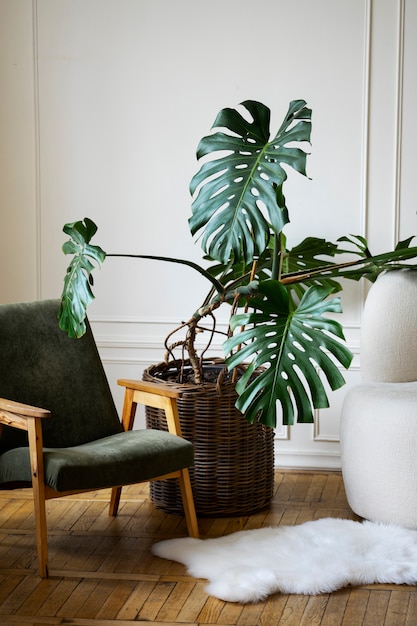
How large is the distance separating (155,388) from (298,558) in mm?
821

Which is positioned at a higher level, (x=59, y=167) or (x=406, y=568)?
(x=59, y=167)

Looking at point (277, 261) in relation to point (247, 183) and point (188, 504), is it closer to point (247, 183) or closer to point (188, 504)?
point (247, 183)

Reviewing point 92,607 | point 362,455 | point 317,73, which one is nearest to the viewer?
point 92,607

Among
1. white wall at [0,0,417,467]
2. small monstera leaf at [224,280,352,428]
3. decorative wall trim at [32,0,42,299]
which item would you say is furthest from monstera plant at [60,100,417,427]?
decorative wall trim at [32,0,42,299]

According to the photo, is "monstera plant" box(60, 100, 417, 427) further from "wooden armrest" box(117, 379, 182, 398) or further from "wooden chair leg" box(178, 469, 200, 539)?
"wooden chair leg" box(178, 469, 200, 539)

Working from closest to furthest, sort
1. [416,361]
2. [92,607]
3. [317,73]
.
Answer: [92,607], [416,361], [317,73]

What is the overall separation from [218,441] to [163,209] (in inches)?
49.7

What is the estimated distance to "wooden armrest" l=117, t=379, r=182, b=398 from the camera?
3.23 m

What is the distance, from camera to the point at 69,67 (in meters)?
4.14

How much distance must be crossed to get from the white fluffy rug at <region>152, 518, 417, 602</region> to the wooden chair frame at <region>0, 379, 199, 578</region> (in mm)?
201

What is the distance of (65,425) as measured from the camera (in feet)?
10.9

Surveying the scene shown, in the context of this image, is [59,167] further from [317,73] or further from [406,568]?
[406,568]

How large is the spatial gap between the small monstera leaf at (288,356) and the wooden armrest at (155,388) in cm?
37

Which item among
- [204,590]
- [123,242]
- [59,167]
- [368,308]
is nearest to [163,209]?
[123,242]
